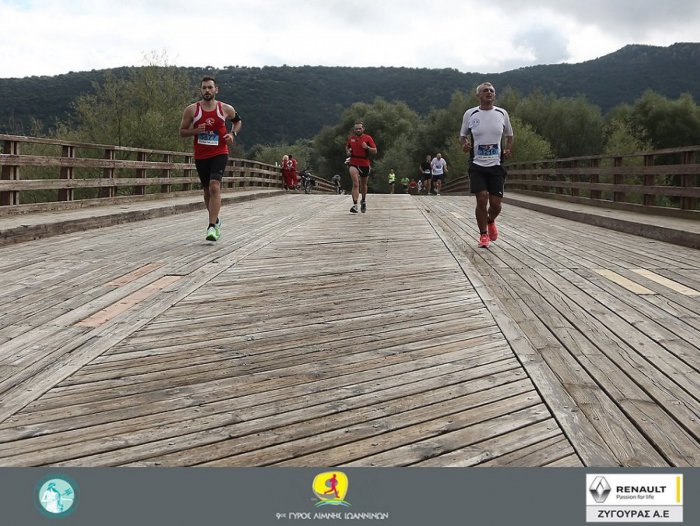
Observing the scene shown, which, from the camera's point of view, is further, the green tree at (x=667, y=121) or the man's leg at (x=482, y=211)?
the green tree at (x=667, y=121)

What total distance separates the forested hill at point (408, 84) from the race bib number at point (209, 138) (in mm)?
87483

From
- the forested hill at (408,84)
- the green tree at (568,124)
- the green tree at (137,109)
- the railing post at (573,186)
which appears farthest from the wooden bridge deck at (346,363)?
the forested hill at (408,84)

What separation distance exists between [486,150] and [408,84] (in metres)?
114

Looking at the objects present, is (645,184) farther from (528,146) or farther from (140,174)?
(528,146)

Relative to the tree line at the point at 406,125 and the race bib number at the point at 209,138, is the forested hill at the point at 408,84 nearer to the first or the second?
the tree line at the point at 406,125

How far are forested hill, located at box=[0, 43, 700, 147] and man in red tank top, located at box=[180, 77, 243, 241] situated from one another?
87406 millimetres

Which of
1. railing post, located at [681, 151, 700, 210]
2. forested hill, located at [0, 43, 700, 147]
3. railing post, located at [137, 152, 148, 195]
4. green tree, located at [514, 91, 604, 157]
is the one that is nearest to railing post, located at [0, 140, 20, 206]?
railing post, located at [137, 152, 148, 195]

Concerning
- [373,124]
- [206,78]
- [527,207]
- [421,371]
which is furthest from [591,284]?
[373,124]

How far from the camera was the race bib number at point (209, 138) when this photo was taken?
7859 millimetres

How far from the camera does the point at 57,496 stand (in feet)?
6.23

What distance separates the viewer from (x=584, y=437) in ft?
7.34

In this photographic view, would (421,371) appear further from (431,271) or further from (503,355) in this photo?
(431,271)

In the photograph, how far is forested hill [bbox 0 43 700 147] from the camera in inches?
3974

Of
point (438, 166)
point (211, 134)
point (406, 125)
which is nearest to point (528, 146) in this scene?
point (438, 166)
